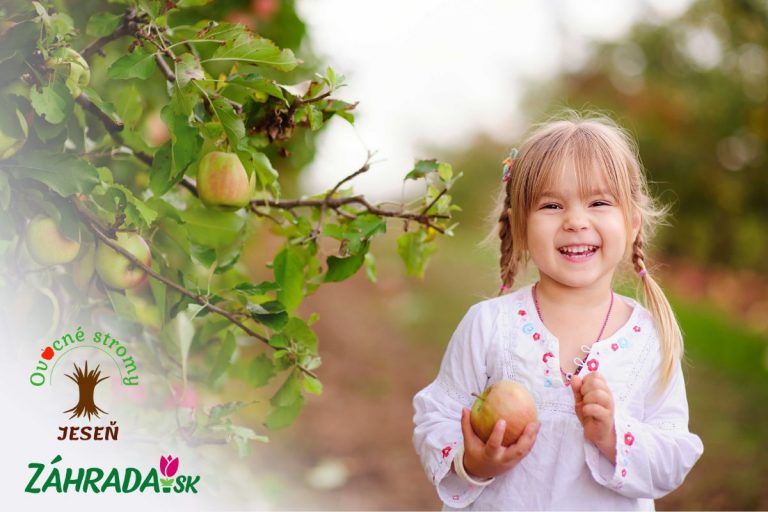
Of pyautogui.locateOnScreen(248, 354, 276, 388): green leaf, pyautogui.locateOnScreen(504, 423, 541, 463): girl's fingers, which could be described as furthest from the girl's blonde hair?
pyautogui.locateOnScreen(248, 354, 276, 388): green leaf

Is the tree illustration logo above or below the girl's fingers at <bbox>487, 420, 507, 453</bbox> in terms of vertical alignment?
above

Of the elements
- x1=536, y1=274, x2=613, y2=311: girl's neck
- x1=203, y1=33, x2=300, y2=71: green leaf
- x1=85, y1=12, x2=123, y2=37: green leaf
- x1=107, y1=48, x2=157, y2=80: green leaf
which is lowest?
x1=536, y1=274, x2=613, y2=311: girl's neck

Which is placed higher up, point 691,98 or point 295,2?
point 691,98

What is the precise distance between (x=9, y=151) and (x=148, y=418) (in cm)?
61

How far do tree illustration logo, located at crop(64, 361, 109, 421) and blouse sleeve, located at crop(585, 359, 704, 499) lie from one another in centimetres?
88

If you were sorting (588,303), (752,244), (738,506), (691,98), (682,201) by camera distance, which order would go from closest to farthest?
(588,303)
(738,506)
(752,244)
(682,201)
(691,98)

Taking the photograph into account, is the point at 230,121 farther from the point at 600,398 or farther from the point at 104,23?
the point at 600,398

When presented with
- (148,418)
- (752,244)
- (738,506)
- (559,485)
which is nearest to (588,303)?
(559,485)

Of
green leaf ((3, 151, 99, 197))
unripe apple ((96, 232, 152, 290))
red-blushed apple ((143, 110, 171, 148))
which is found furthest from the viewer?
red-blushed apple ((143, 110, 171, 148))

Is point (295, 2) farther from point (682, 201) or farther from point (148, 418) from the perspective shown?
point (682, 201)

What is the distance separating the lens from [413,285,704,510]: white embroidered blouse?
4.34 ft

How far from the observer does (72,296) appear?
1.56m

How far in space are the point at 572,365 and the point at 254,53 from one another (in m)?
0.72
